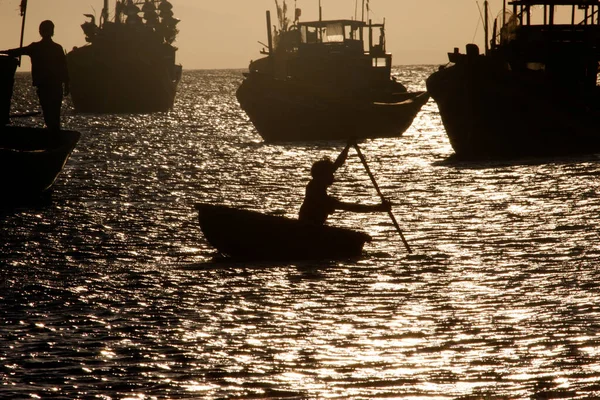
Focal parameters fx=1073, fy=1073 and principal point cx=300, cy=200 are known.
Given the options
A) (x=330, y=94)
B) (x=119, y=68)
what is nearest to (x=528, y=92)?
(x=330, y=94)

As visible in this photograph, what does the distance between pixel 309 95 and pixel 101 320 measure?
2967cm

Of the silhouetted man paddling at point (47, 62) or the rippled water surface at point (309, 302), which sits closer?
the rippled water surface at point (309, 302)

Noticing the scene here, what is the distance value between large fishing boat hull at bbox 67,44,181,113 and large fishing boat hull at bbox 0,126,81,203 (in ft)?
164

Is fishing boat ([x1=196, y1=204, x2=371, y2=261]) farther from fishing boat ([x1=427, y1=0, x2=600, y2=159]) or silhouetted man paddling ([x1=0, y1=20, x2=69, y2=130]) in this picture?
fishing boat ([x1=427, y1=0, x2=600, y2=159])

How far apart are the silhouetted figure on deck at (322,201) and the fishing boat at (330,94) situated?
2558 centimetres

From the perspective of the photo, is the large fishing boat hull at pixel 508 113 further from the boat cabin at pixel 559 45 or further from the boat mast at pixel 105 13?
the boat mast at pixel 105 13

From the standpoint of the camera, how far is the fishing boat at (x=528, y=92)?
32188 mm

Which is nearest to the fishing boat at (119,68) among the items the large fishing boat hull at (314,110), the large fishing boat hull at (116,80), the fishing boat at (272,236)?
the large fishing boat hull at (116,80)

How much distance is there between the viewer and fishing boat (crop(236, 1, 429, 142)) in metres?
41.3

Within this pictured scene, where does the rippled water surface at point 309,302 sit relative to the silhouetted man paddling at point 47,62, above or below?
below

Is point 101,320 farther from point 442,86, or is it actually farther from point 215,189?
point 442,86

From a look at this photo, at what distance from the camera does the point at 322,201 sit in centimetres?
1522

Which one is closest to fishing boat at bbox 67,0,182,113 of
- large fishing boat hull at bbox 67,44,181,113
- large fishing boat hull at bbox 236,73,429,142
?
large fishing boat hull at bbox 67,44,181,113

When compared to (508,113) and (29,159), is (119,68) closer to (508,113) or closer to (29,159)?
(508,113)
